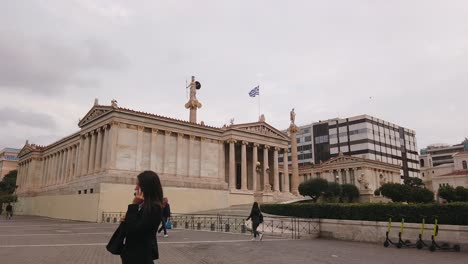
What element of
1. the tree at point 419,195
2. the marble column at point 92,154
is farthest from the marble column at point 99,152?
the tree at point 419,195

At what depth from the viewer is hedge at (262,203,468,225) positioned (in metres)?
15.9

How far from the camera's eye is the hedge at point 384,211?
15.9 meters

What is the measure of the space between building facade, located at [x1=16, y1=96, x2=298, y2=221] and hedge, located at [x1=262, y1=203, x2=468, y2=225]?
57.0 feet

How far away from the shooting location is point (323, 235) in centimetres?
2152

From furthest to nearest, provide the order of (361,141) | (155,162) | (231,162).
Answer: (361,141) → (231,162) → (155,162)

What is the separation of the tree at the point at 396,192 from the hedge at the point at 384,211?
32385 mm

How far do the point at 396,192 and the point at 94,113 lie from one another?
138ft

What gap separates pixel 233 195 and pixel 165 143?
40.0 feet

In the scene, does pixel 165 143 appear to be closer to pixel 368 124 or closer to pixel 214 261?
pixel 214 261

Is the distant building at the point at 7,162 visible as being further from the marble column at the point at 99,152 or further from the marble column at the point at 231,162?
the marble column at the point at 231,162

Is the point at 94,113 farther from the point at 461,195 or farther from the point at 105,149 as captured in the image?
the point at 461,195

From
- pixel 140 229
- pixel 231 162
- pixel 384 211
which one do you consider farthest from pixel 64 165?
pixel 140 229

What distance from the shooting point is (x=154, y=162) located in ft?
135

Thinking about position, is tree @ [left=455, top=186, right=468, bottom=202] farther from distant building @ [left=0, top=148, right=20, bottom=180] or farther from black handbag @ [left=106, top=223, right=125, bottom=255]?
distant building @ [left=0, top=148, right=20, bottom=180]
